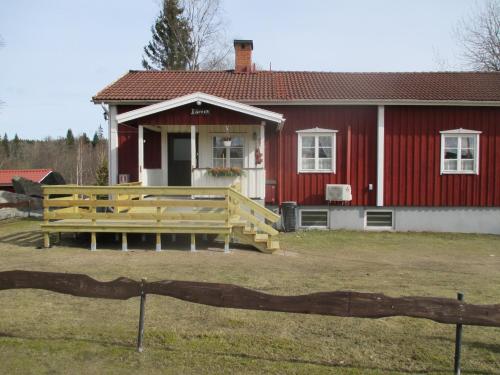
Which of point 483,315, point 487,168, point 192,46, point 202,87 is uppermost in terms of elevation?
point 192,46

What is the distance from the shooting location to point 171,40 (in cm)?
3766

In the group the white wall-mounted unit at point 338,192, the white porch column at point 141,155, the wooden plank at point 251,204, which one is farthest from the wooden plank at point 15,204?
the white wall-mounted unit at point 338,192

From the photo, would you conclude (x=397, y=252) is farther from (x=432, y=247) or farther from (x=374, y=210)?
(x=374, y=210)

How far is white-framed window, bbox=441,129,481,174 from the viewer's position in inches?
588

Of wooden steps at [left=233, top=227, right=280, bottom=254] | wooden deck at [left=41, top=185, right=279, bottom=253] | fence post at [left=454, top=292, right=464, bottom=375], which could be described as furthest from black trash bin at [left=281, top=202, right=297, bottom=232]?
fence post at [left=454, top=292, right=464, bottom=375]

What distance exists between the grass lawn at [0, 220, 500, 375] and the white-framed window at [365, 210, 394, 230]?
5.52 meters

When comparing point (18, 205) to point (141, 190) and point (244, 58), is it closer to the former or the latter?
point (141, 190)

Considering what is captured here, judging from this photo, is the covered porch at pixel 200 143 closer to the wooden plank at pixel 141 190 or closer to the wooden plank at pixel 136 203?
the wooden plank at pixel 141 190

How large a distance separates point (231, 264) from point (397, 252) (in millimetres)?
4508

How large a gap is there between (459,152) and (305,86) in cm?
554

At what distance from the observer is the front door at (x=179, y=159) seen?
15445 millimetres

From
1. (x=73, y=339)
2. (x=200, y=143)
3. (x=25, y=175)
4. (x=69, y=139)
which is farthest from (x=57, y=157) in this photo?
(x=73, y=339)

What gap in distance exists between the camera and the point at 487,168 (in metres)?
15.0

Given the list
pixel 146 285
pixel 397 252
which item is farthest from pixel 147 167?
pixel 146 285
